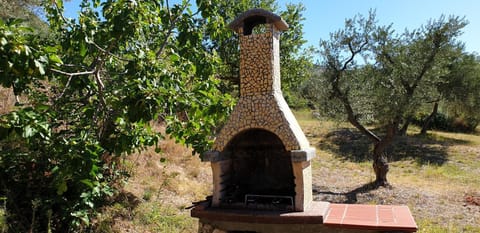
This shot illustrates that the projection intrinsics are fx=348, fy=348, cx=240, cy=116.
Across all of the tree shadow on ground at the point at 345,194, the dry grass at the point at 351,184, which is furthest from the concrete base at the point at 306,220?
the tree shadow on ground at the point at 345,194

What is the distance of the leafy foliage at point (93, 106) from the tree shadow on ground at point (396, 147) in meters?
11.6

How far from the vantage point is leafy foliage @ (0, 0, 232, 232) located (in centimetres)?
401

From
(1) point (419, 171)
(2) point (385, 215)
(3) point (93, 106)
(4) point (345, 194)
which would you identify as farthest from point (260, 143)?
(1) point (419, 171)

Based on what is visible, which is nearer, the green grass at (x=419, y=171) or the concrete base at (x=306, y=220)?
the concrete base at (x=306, y=220)

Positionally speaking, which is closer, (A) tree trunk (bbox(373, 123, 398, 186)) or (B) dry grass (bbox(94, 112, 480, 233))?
(B) dry grass (bbox(94, 112, 480, 233))

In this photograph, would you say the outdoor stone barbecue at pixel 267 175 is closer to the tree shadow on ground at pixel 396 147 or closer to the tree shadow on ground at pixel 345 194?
the tree shadow on ground at pixel 345 194

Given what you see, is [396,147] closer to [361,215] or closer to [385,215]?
[385,215]

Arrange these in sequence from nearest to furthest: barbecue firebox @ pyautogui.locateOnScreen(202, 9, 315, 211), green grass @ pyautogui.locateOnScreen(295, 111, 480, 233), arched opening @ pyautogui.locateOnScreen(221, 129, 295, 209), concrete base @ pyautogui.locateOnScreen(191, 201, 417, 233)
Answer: concrete base @ pyautogui.locateOnScreen(191, 201, 417, 233), barbecue firebox @ pyautogui.locateOnScreen(202, 9, 315, 211), arched opening @ pyautogui.locateOnScreen(221, 129, 295, 209), green grass @ pyautogui.locateOnScreen(295, 111, 480, 233)

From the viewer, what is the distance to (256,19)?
618 centimetres

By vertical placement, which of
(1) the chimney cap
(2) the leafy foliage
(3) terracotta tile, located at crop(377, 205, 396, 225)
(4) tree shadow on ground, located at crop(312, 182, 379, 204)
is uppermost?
(1) the chimney cap

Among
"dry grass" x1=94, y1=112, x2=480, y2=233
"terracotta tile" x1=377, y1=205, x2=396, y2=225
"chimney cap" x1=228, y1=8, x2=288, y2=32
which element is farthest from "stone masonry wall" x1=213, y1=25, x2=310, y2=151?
"dry grass" x1=94, y1=112, x2=480, y2=233

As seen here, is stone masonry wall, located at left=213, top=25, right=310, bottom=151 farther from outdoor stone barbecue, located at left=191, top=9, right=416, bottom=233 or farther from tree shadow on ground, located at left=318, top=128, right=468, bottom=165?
tree shadow on ground, located at left=318, top=128, right=468, bottom=165

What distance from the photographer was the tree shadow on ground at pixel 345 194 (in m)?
10.0

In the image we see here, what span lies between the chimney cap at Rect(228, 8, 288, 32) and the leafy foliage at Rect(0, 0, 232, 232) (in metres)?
0.69
